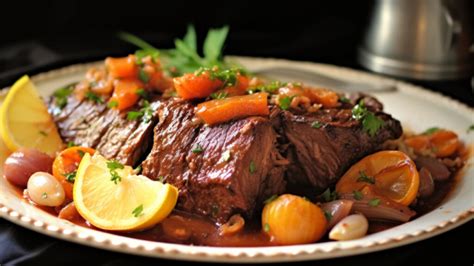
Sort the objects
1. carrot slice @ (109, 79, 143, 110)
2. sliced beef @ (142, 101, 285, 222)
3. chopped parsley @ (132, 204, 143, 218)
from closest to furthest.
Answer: chopped parsley @ (132, 204, 143, 218)
sliced beef @ (142, 101, 285, 222)
carrot slice @ (109, 79, 143, 110)

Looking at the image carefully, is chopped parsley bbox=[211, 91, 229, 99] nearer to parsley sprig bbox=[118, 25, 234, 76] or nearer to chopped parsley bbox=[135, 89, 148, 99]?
chopped parsley bbox=[135, 89, 148, 99]

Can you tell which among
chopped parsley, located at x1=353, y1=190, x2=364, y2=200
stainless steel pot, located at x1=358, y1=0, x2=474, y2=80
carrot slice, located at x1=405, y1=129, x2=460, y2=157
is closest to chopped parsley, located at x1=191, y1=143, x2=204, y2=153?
chopped parsley, located at x1=353, y1=190, x2=364, y2=200

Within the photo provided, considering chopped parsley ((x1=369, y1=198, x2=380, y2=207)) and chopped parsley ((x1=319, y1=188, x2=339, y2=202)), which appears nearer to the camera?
chopped parsley ((x1=369, y1=198, x2=380, y2=207))

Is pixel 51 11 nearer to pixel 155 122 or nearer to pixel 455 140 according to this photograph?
pixel 155 122

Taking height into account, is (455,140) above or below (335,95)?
below

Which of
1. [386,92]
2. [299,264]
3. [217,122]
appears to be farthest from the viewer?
[386,92]

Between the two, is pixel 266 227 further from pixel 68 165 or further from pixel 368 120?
pixel 68 165

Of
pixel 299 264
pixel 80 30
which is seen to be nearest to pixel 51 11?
pixel 80 30
